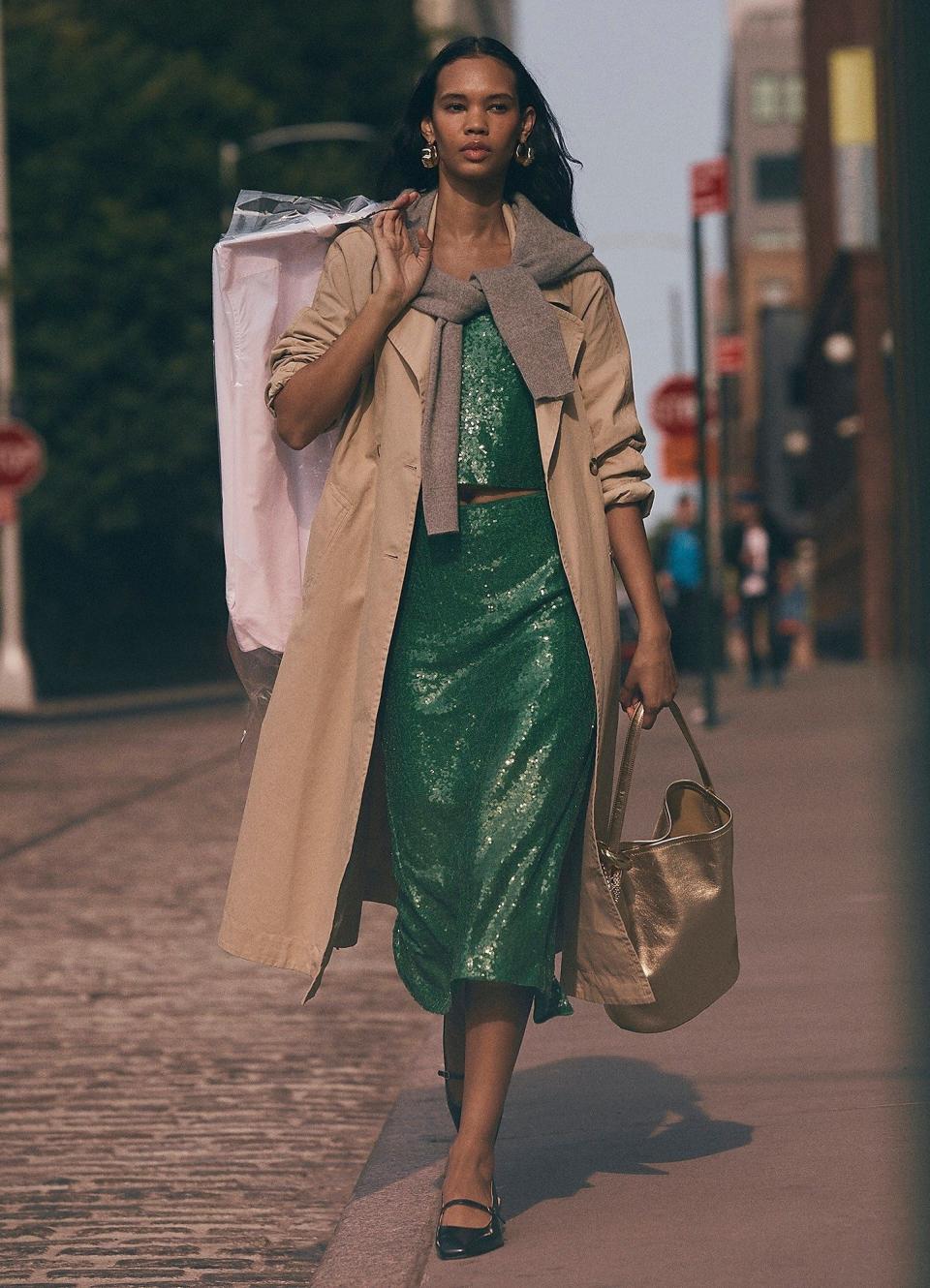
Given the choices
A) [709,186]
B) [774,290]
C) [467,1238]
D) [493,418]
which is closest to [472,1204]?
[467,1238]

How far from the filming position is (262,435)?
415 centimetres

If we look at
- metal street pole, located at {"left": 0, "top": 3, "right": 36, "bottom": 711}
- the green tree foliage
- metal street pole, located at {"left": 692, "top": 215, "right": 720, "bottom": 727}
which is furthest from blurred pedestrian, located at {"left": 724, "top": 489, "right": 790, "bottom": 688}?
the green tree foliage

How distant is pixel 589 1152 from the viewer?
4.49 m

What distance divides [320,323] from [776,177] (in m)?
99.9

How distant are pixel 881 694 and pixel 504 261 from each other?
15.4m

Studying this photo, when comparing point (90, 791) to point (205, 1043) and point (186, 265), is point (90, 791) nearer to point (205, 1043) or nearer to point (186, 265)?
point (205, 1043)

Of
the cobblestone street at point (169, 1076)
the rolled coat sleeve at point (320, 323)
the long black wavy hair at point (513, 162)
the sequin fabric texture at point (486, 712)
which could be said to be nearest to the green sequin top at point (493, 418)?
the sequin fabric texture at point (486, 712)

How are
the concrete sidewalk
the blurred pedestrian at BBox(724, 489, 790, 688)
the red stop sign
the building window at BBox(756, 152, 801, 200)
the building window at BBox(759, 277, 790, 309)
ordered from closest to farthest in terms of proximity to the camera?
the concrete sidewalk < the red stop sign < the blurred pedestrian at BBox(724, 489, 790, 688) < the building window at BBox(759, 277, 790, 309) < the building window at BBox(756, 152, 801, 200)

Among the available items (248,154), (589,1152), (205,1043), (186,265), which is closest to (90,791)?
(205,1043)

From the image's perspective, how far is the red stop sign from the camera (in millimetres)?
21516

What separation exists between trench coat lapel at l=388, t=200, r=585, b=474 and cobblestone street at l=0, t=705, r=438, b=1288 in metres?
0.92

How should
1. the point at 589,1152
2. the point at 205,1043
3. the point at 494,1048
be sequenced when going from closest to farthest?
the point at 494,1048 → the point at 589,1152 → the point at 205,1043

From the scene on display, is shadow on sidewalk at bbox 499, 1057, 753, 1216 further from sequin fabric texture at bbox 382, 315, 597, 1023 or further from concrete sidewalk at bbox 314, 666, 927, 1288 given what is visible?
sequin fabric texture at bbox 382, 315, 597, 1023

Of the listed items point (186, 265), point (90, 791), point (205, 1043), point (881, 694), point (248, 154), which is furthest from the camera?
point (248, 154)
